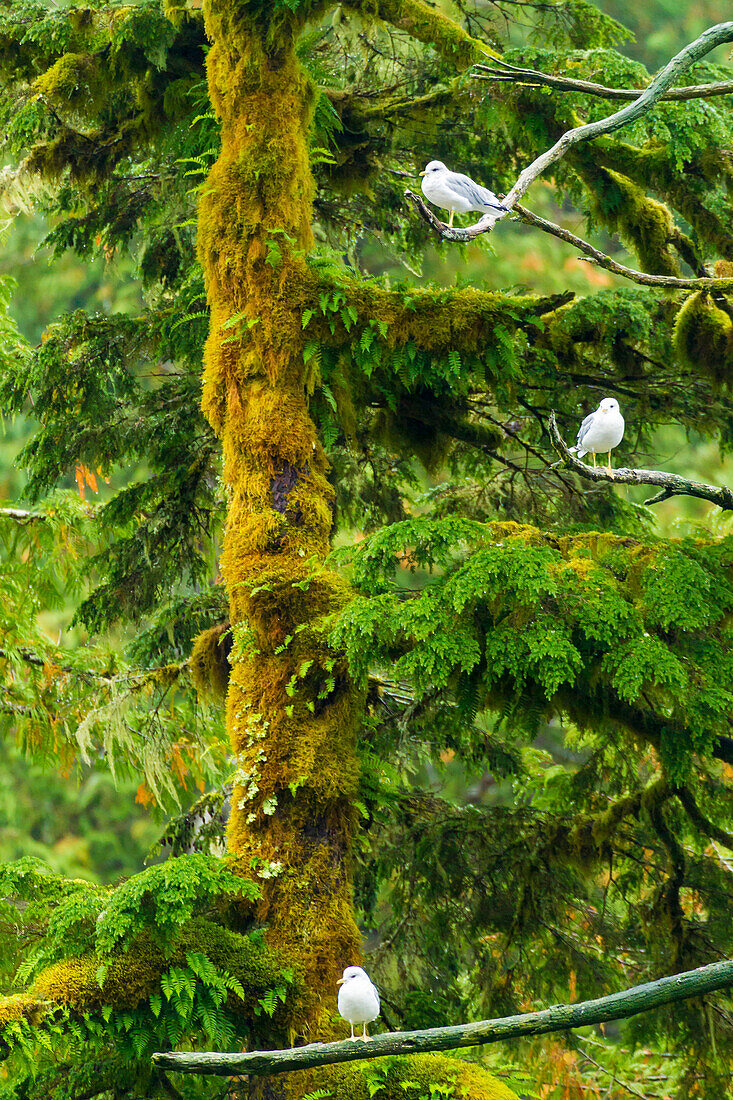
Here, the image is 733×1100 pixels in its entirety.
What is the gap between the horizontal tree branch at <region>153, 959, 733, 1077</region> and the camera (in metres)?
3.43

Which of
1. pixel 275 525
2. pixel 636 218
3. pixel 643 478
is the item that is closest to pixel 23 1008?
pixel 275 525

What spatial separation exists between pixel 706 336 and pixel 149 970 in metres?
3.97

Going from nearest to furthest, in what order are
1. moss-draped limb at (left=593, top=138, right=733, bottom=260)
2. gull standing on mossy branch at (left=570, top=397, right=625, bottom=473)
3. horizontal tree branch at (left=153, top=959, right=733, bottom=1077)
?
horizontal tree branch at (left=153, top=959, right=733, bottom=1077), gull standing on mossy branch at (left=570, top=397, right=625, bottom=473), moss-draped limb at (left=593, top=138, right=733, bottom=260)

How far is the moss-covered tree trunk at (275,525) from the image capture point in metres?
4.71

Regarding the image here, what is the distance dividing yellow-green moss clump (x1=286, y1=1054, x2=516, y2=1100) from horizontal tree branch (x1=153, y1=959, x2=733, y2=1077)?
733 millimetres

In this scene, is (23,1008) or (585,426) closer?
(23,1008)

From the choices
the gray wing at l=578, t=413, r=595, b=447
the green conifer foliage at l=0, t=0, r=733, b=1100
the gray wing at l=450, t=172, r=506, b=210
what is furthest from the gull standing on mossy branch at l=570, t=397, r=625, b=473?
the gray wing at l=450, t=172, r=506, b=210

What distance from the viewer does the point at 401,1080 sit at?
424 cm

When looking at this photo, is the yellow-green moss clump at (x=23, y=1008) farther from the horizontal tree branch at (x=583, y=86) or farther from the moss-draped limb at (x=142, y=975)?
the horizontal tree branch at (x=583, y=86)

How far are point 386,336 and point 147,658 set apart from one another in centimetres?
295

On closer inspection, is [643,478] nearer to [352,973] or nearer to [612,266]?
[612,266]

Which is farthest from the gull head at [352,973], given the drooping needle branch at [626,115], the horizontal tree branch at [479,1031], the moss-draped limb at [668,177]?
the moss-draped limb at [668,177]

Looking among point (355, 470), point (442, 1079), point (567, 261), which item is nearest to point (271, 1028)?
point (442, 1079)

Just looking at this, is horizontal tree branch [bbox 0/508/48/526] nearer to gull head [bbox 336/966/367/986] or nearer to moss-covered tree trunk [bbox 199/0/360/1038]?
moss-covered tree trunk [bbox 199/0/360/1038]
